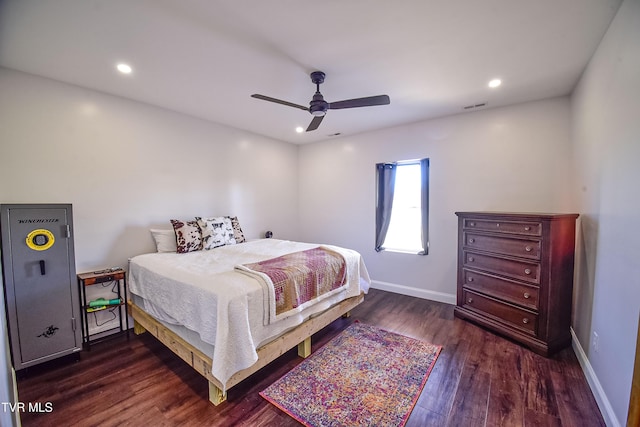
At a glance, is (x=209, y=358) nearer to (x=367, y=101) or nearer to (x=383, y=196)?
(x=367, y=101)

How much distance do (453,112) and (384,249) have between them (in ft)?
7.26

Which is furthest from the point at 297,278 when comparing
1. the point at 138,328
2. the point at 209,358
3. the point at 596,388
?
the point at 596,388

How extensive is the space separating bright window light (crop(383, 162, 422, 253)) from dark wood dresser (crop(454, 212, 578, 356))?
1.01m

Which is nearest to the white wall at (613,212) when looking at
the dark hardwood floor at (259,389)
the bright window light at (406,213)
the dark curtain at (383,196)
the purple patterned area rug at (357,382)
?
the dark hardwood floor at (259,389)

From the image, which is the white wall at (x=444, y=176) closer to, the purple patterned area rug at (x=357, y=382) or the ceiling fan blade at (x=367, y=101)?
the purple patterned area rug at (x=357, y=382)

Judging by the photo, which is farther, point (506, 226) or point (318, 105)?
point (506, 226)

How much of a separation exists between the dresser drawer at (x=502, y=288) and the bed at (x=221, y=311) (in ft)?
4.55

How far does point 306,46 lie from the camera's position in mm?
2021

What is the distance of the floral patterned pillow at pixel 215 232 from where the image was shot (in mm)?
3281

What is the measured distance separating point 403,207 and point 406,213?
0.11 meters

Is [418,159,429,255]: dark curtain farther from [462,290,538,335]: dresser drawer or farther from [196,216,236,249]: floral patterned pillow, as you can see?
[196,216,236,249]: floral patterned pillow

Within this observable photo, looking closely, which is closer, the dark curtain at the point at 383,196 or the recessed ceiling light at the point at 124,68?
the recessed ceiling light at the point at 124,68

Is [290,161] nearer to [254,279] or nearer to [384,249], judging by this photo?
[384,249]

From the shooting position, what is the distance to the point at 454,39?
1.93 meters
